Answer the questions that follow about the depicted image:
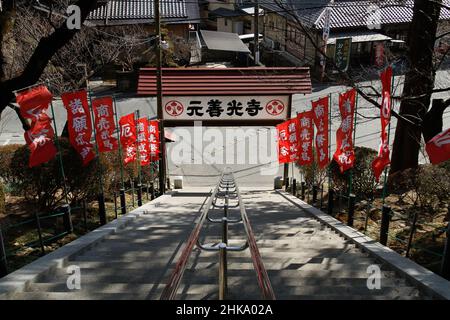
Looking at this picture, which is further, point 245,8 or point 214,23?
point 214,23

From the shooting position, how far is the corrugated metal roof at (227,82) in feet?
48.2

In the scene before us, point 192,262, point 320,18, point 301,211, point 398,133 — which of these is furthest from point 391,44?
point 192,262

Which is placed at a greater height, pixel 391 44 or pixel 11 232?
pixel 391 44

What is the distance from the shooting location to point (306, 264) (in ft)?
17.4

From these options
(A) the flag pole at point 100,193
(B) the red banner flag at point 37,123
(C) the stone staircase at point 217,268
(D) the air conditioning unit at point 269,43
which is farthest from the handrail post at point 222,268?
(D) the air conditioning unit at point 269,43

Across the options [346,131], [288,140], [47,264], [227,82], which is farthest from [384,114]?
[227,82]

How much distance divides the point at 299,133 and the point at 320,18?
21.1 meters

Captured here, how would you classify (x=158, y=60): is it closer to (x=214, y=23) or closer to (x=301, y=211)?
(x=301, y=211)

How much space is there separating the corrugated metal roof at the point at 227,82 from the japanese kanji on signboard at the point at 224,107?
241 millimetres

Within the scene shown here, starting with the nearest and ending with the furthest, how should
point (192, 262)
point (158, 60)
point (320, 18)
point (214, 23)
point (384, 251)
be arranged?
point (192, 262)
point (384, 251)
point (158, 60)
point (320, 18)
point (214, 23)

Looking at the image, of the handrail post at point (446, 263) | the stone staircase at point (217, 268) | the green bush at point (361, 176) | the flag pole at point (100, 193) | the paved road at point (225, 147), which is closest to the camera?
the stone staircase at point (217, 268)

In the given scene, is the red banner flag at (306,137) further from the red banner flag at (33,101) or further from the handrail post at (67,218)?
the red banner flag at (33,101)

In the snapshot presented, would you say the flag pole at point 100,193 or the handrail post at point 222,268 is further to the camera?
the flag pole at point 100,193
